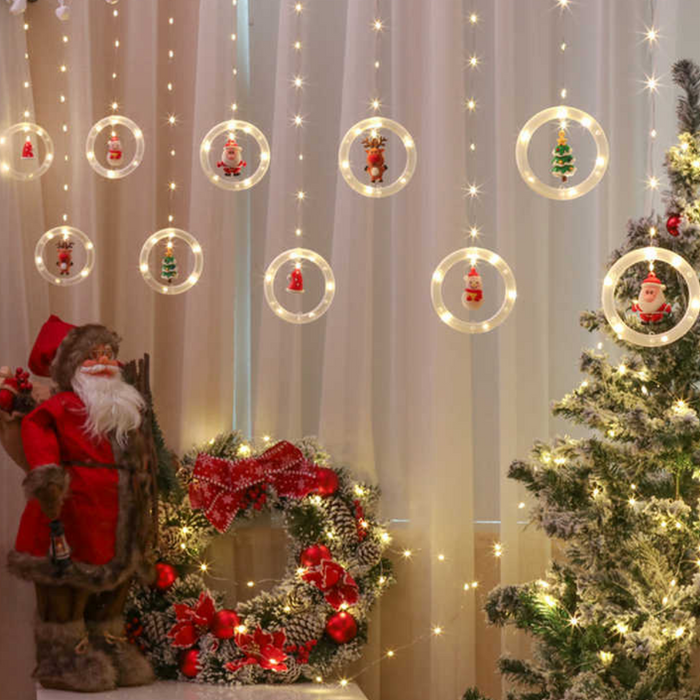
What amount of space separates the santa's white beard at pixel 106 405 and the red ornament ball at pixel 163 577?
436 millimetres

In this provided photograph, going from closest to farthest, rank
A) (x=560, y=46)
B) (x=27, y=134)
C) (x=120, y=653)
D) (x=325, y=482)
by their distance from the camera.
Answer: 1. (x=120, y=653)
2. (x=325, y=482)
3. (x=560, y=46)
4. (x=27, y=134)

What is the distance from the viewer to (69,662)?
318 centimetres

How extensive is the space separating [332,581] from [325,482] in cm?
31

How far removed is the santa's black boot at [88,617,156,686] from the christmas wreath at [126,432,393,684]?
0.32ft

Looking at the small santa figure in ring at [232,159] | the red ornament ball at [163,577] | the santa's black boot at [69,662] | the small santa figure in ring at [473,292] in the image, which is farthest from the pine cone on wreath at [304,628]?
the small santa figure in ring at [232,159]

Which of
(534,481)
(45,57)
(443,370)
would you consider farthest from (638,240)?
(45,57)

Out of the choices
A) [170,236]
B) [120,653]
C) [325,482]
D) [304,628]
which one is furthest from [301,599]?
[170,236]

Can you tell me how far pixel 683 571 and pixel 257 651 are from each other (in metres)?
1.31

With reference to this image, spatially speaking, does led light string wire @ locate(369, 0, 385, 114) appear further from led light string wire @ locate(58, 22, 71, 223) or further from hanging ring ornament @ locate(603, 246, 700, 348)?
hanging ring ornament @ locate(603, 246, 700, 348)

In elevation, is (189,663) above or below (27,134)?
below

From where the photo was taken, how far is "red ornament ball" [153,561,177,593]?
3.46 metres

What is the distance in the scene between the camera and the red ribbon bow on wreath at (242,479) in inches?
138

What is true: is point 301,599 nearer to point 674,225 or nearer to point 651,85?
point 674,225

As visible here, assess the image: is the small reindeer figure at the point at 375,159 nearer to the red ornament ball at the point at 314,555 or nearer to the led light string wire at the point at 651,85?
the led light string wire at the point at 651,85
